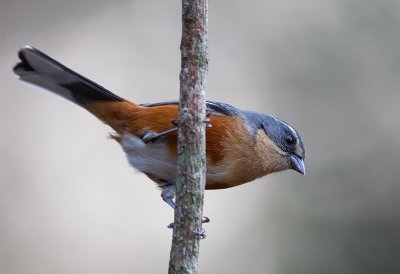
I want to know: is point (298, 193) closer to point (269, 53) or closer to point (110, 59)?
point (269, 53)

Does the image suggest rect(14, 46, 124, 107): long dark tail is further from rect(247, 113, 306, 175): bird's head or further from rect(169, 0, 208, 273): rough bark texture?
rect(169, 0, 208, 273): rough bark texture

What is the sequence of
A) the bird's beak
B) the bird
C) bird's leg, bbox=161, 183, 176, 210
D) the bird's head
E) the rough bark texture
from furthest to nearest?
the bird's beak → the bird's head → bird's leg, bbox=161, 183, 176, 210 → the bird → the rough bark texture

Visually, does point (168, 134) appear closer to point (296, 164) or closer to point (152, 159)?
A: point (152, 159)

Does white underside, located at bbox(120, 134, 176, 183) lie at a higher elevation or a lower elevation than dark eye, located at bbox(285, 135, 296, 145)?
lower

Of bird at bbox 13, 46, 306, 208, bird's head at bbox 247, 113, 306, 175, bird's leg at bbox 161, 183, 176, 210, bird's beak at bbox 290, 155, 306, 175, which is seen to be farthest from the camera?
bird's beak at bbox 290, 155, 306, 175

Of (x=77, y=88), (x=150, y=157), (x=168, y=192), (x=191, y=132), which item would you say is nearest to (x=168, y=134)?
(x=150, y=157)

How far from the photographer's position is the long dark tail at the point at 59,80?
4.77m

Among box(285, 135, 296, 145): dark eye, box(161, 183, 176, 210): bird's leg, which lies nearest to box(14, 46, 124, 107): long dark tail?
box(161, 183, 176, 210): bird's leg

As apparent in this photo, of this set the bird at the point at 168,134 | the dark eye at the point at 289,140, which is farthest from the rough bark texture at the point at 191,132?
the dark eye at the point at 289,140

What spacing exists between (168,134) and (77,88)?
86 cm

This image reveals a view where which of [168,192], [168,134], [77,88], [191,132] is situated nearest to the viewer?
[191,132]

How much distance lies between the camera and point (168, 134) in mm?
4527

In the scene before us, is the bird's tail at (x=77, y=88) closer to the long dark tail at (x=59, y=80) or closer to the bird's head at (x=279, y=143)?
the long dark tail at (x=59, y=80)

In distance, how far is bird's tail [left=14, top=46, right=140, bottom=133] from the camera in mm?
4789
